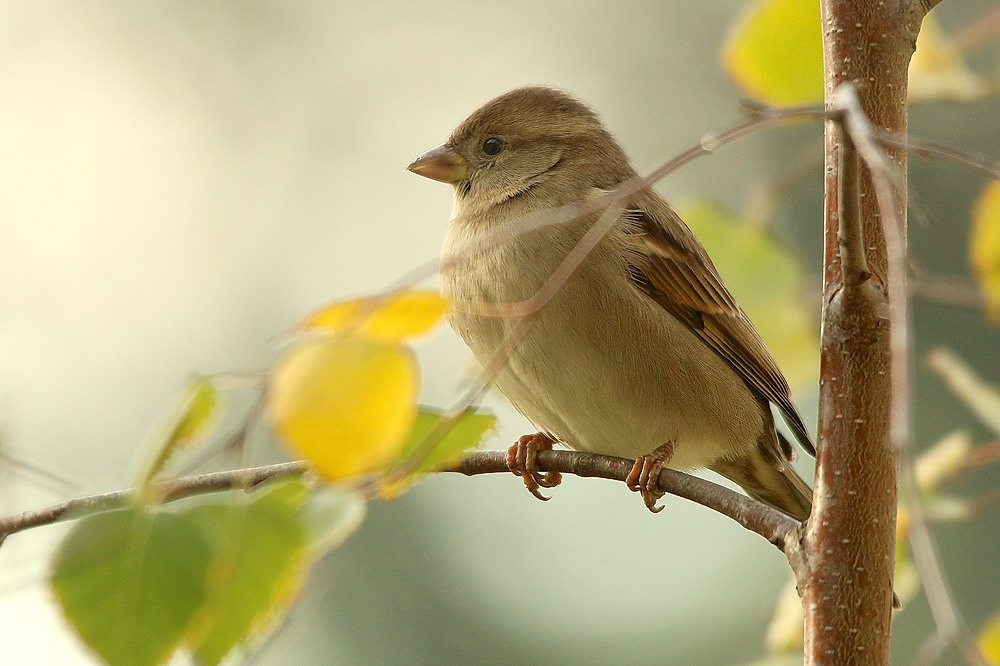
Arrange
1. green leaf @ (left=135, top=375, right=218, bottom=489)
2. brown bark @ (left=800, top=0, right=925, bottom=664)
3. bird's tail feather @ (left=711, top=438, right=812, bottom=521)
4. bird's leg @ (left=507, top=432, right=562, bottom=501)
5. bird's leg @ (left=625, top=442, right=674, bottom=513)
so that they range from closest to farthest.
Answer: green leaf @ (left=135, top=375, right=218, bottom=489)
brown bark @ (left=800, top=0, right=925, bottom=664)
bird's leg @ (left=625, top=442, right=674, bottom=513)
bird's leg @ (left=507, top=432, right=562, bottom=501)
bird's tail feather @ (left=711, top=438, right=812, bottom=521)

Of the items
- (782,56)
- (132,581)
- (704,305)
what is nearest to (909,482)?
(132,581)

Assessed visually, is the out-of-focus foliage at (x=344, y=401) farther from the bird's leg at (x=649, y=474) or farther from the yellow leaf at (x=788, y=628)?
the bird's leg at (x=649, y=474)

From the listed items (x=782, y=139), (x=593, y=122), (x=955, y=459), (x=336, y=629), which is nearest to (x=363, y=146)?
(x=782, y=139)

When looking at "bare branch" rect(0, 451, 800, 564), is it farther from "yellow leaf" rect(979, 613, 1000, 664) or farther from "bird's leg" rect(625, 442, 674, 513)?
"bird's leg" rect(625, 442, 674, 513)

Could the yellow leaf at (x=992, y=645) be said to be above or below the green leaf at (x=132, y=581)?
above

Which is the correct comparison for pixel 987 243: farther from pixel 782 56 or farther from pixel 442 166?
pixel 442 166

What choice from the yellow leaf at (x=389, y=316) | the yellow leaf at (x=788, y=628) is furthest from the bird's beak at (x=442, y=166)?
the yellow leaf at (x=389, y=316)

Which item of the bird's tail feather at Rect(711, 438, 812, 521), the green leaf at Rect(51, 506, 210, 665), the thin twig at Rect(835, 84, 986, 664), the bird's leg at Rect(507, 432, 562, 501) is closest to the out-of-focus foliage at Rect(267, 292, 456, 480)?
the green leaf at Rect(51, 506, 210, 665)
